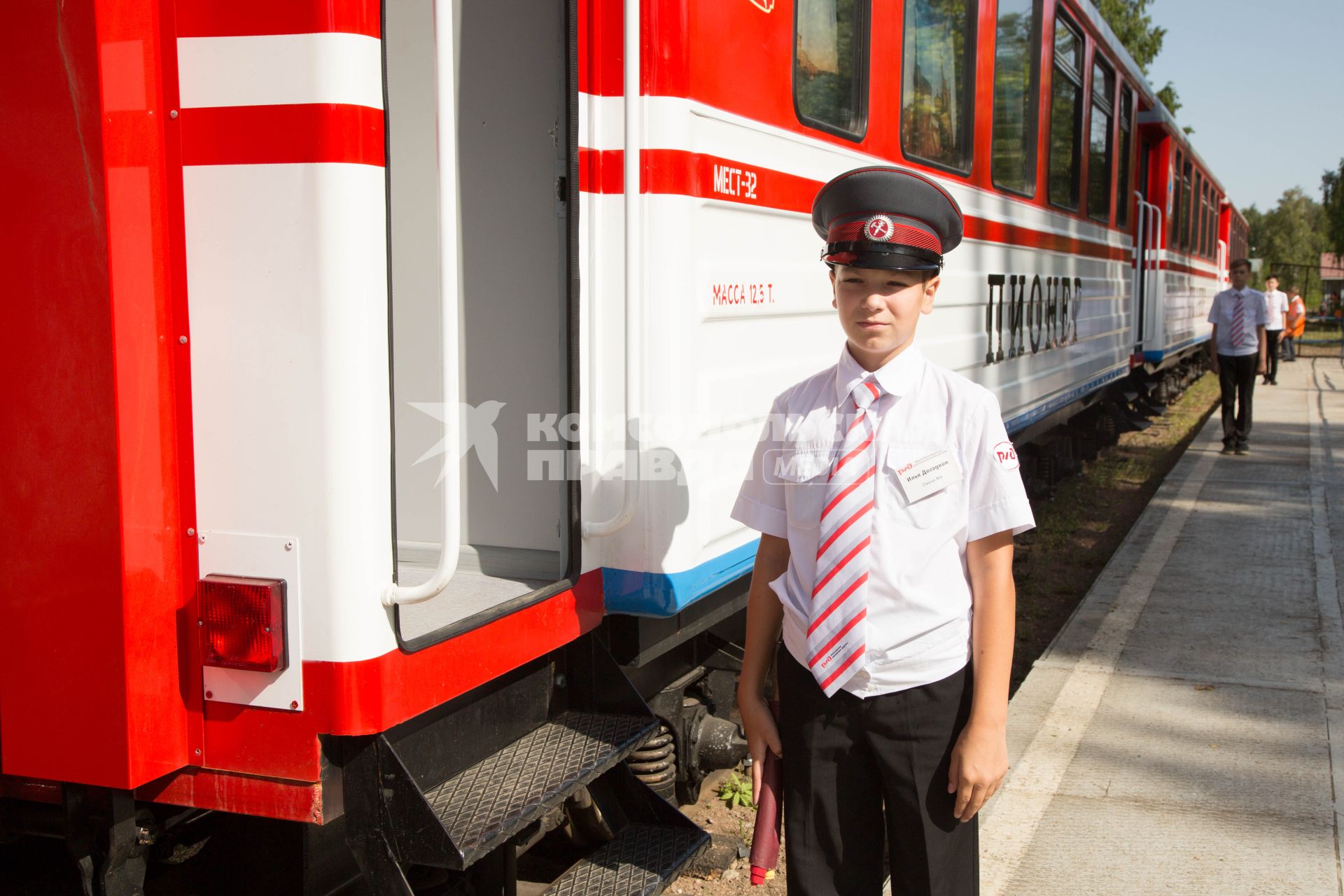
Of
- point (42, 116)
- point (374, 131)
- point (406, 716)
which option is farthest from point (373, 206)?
point (406, 716)

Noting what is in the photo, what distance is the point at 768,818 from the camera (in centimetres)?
221

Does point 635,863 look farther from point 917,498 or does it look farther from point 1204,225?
point 1204,225

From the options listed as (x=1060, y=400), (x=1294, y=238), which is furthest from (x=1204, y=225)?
(x=1294, y=238)

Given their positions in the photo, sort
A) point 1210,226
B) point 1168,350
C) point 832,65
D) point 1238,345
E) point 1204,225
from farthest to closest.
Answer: point 1210,226 → point 1204,225 → point 1168,350 → point 1238,345 → point 832,65

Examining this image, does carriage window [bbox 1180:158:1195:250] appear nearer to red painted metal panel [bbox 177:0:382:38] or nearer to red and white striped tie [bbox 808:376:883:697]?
red and white striped tie [bbox 808:376:883:697]

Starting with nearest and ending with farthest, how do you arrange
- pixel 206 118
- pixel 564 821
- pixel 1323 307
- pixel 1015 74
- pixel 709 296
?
pixel 206 118, pixel 709 296, pixel 564 821, pixel 1015 74, pixel 1323 307

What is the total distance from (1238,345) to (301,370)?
34.0 feet

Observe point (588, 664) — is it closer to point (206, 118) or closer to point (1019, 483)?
point (1019, 483)

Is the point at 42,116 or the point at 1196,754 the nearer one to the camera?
the point at 42,116

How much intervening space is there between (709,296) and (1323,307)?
65.7 meters

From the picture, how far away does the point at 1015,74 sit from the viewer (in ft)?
19.3

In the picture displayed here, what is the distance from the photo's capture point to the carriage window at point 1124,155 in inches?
371

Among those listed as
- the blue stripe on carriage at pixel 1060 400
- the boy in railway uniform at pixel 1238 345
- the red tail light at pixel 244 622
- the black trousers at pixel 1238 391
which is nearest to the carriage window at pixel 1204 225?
the boy in railway uniform at pixel 1238 345

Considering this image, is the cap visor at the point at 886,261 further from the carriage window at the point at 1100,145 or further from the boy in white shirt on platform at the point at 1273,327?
the boy in white shirt on platform at the point at 1273,327
